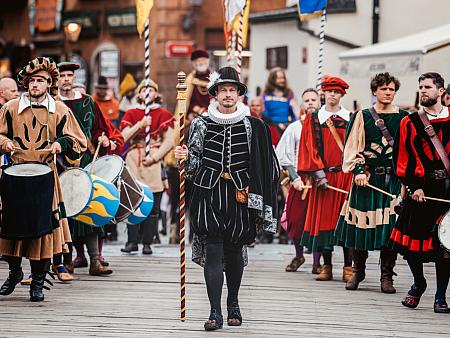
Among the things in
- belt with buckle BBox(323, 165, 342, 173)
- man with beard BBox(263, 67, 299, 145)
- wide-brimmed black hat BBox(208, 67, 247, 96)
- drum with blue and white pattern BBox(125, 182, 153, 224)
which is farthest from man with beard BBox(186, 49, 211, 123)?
wide-brimmed black hat BBox(208, 67, 247, 96)

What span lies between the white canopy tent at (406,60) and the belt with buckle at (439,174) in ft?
18.8

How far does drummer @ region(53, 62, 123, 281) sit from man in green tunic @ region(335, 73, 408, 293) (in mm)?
2358

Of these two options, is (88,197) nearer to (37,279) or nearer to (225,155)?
(37,279)

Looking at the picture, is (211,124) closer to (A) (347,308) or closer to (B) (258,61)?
(A) (347,308)

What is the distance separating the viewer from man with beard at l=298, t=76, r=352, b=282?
1335cm

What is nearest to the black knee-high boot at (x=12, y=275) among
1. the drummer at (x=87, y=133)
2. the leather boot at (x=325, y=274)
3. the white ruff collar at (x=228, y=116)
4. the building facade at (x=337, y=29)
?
the drummer at (x=87, y=133)

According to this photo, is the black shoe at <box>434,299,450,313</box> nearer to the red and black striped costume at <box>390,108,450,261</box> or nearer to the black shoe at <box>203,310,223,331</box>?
the red and black striped costume at <box>390,108,450,261</box>

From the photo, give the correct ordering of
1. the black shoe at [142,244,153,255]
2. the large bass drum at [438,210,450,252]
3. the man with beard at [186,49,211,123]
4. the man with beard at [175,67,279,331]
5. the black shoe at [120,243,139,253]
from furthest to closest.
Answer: the man with beard at [186,49,211,123], the black shoe at [120,243,139,253], the black shoe at [142,244,153,255], the large bass drum at [438,210,450,252], the man with beard at [175,67,279,331]

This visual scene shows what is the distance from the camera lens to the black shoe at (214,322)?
10.1m

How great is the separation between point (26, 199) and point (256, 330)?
238 cm

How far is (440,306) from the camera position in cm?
1127

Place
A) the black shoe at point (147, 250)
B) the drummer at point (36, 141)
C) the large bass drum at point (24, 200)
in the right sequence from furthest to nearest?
the black shoe at point (147, 250) < the drummer at point (36, 141) < the large bass drum at point (24, 200)

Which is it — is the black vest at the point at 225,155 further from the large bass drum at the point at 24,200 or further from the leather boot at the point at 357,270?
the leather boot at the point at 357,270

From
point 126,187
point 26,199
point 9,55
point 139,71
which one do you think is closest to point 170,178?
point 126,187
